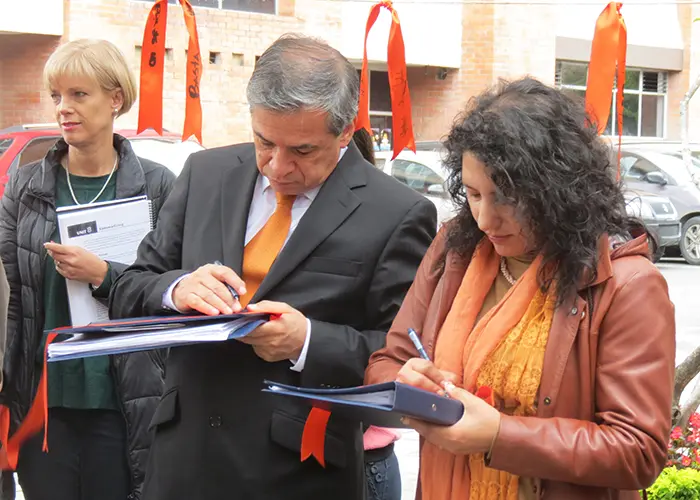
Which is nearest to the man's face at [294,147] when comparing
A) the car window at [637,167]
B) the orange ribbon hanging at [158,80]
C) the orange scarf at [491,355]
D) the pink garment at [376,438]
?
the orange scarf at [491,355]

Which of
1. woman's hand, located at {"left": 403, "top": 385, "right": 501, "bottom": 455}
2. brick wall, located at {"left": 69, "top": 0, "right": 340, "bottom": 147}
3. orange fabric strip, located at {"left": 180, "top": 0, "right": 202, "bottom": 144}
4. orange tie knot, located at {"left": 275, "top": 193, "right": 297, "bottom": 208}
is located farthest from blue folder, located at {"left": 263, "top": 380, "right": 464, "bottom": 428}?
brick wall, located at {"left": 69, "top": 0, "right": 340, "bottom": 147}

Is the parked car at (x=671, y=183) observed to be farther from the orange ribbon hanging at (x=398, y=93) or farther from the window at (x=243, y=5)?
the orange ribbon hanging at (x=398, y=93)

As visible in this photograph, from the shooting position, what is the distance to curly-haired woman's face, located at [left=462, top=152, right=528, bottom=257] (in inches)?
75.2

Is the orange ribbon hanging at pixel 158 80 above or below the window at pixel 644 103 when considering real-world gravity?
below

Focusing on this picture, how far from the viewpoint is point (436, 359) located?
203cm

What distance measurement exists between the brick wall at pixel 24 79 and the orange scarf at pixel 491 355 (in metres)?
14.1

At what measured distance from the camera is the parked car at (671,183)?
1397 centimetres

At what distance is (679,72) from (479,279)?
23.5m

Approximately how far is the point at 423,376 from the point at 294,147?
65cm

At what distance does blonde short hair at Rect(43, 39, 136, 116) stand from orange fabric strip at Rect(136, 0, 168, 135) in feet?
6.50

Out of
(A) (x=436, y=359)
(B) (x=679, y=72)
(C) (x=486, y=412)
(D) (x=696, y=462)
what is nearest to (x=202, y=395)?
(A) (x=436, y=359)

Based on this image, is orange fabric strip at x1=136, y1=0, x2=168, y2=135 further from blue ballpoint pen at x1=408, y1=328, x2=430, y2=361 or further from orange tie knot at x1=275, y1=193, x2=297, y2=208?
blue ballpoint pen at x1=408, y1=328, x2=430, y2=361

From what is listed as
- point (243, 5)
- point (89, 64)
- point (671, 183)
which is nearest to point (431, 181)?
point (671, 183)

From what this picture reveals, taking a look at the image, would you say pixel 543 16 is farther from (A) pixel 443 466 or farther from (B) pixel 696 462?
(A) pixel 443 466
